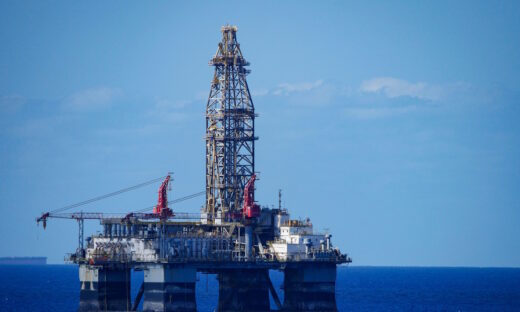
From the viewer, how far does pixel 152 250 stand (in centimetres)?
12100

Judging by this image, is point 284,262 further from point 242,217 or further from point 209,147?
point 209,147

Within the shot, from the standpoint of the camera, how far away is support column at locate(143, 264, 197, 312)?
11756cm

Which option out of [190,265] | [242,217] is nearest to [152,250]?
[190,265]

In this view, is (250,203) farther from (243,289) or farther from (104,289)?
(104,289)

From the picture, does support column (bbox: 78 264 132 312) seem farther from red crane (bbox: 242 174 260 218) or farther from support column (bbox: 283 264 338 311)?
support column (bbox: 283 264 338 311)

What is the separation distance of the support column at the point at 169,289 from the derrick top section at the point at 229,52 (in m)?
28.3

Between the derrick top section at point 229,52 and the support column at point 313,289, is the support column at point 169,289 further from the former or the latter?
the derrick top section at point 229,52

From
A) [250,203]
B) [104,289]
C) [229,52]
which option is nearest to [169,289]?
[104,289]

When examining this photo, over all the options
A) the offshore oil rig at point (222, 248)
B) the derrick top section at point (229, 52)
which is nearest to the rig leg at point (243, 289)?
the offshore oil rig at point (222, 248)

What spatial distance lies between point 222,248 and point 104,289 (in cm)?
1293

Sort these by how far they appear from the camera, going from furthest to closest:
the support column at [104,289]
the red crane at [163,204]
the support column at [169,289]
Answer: the red crane at [163,204] → the support column at [104,289] → the support column at [169,289]

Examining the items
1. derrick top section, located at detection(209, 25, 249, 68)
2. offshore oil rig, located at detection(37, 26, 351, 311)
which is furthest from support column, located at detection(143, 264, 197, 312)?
derrick top section, located at detection(209, 25, 249, 68)

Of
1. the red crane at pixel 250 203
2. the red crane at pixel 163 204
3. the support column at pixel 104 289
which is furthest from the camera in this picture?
the red crane at pixel 250 203

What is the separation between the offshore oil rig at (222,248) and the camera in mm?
120562
